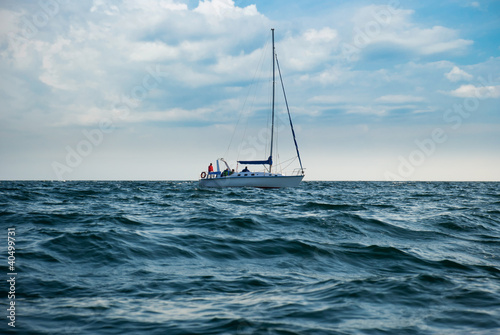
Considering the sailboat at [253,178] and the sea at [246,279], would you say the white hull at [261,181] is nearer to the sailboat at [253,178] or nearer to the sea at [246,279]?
the sailboat at [253,178]

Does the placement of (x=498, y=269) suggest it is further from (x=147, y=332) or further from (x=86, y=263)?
(x=86, y=263)

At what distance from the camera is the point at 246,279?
642cm

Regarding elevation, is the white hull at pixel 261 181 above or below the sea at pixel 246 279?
above

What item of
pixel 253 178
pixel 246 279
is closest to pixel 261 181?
pixel 253 178

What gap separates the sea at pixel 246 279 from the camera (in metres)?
4.45

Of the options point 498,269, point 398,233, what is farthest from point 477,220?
point 498,269

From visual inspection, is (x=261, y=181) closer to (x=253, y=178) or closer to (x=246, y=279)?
(x=253, y=178)

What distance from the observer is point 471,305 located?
5145 millimetres

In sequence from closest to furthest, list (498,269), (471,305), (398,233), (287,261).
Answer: (471,305)
(498,269)
(287,261)
(398,233)

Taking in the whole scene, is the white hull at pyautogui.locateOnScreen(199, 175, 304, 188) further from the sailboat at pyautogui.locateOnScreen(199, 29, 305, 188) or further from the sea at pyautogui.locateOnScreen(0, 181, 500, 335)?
the sea at pyautogui.locateOnScreen(0, 181, 500, 335)

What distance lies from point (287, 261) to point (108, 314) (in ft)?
13.5

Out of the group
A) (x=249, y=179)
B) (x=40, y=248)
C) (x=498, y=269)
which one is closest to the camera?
(x=498, y=269)

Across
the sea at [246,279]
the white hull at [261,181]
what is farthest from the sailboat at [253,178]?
the sea at [246,279]

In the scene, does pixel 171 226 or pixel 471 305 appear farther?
pixel 171 226
